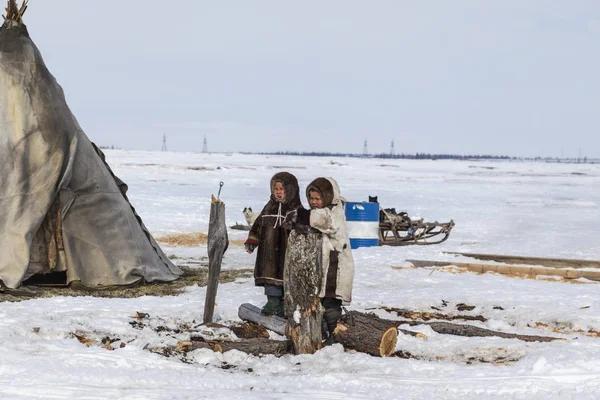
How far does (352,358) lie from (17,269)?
216 inches

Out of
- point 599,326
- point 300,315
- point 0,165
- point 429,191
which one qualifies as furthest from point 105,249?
point 429,191

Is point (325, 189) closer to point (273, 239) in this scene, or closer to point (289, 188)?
point (289, 188)

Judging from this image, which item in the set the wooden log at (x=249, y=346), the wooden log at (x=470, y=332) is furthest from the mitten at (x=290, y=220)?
the wooden log at (x=470, y=332)

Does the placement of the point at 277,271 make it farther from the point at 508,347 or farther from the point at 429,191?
the point at 429,191

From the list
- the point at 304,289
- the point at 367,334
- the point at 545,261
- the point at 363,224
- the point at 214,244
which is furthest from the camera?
the point at 363,224

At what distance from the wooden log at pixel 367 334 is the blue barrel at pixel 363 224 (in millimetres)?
8488

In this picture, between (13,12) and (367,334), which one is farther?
(13,12)

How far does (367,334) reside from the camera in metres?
7.01

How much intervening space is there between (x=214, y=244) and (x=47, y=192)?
3.94m

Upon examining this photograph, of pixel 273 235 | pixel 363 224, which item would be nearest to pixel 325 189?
pixel 273 235

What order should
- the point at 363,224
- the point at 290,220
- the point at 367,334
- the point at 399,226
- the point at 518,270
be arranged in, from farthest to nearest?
the point at 399,226, the point at 363,224, the point at 518,270, the point at 290,220, the point at 367,334

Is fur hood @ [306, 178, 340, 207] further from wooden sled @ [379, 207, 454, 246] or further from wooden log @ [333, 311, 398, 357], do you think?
wooden sled @ [379, 207, 454, 246]

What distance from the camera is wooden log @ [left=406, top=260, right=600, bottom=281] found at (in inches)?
476

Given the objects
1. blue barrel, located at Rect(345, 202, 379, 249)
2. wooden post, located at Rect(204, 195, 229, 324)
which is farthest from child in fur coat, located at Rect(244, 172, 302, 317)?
blue barrel, located at Rect(345, 202, 379, 249)
